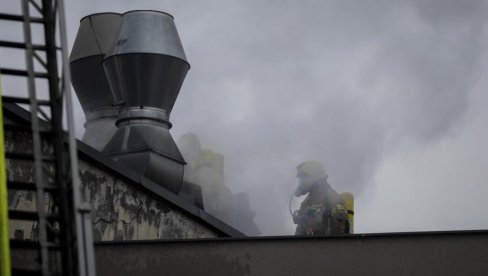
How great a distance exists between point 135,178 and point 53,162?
568 cm

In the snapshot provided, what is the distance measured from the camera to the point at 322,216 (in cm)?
1603

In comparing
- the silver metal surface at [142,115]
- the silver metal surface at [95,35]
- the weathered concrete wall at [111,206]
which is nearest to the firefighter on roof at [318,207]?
the weathered concrete wall at [111,206]

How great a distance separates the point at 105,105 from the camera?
60.5 ft

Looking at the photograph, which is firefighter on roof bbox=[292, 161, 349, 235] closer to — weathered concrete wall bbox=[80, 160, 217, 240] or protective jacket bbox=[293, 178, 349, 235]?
protective jacket bbox=[293, 178, 349, 235]

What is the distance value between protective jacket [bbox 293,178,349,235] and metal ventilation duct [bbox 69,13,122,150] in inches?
168

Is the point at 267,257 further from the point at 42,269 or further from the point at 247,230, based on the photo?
the point at 247,230

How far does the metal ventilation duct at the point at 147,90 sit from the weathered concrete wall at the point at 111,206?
44.6 inches

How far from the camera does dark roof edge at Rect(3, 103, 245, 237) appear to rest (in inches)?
469

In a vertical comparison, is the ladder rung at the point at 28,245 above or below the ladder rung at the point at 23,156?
below

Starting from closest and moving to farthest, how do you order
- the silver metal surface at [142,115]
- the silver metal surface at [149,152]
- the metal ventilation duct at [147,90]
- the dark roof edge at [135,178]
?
the dark roof edge at [135,178] → the silver metal surface at [149,152] → the metal ventilation duct at [147,90] → the silver metal surface at [142,115]

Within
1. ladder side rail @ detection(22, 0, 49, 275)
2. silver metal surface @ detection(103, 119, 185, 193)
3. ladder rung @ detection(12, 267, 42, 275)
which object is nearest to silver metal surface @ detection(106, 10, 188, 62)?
silver metal surface @ detection(103, 119, 185, 193)

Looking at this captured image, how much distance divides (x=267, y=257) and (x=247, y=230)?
1121cm

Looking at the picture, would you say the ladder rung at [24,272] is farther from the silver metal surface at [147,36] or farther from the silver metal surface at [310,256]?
the silver metal surface at [147,36]

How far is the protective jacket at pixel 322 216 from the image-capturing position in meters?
15.8
